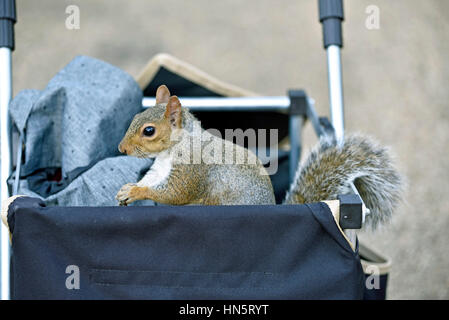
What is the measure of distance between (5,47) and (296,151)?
0.92 metres

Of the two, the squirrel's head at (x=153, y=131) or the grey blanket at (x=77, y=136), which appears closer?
the squirrel's head at (x=153, y=131)

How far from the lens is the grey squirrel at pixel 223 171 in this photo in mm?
923

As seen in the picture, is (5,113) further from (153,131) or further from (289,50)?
(289,50)

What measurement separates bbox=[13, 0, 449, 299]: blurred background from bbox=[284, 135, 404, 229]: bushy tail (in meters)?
2.12

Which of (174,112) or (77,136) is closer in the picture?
(174,112)

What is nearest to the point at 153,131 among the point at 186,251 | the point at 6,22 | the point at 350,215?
the point at 186,251

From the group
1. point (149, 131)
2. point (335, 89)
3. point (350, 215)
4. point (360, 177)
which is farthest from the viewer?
point (335, 89)

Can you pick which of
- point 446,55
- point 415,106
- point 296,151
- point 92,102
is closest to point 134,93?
point 92,102

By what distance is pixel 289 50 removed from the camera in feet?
12.6

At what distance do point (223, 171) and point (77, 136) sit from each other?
0.34 meters

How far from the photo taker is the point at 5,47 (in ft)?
3.90

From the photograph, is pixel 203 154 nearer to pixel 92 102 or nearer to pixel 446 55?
pixel 92 102
